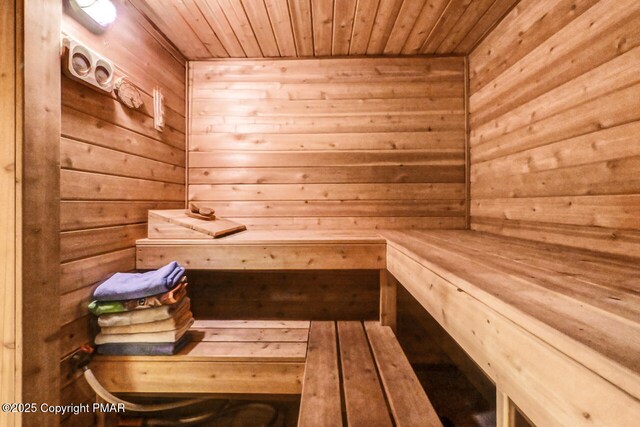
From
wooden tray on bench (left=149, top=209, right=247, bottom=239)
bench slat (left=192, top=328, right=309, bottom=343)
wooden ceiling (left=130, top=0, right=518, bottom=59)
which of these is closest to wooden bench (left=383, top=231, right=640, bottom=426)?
bench slat (left=192, top=328, right=309, bottom=343)

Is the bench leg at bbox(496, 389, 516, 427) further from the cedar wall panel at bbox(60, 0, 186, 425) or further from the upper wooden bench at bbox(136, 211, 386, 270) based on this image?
the cedar wall panel at bbox(60, 0, 186, 425)

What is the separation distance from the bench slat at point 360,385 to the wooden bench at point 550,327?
61cm

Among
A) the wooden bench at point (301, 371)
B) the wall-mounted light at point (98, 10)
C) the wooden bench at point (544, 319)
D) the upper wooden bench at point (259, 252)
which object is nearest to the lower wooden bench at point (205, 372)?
the wooden bench at point (301, 371)

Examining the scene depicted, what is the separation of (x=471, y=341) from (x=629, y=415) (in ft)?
1.73

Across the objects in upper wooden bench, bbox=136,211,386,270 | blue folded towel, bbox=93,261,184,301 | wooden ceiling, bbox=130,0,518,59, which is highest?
wooden ceiling, bbox=130,0,518,59

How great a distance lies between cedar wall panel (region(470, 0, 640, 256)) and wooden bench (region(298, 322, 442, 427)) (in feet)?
4.57

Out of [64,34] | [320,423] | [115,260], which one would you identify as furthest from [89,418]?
[64,34]

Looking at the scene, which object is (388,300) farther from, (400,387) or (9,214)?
(9,214)

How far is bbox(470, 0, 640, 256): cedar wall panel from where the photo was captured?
1.60 m

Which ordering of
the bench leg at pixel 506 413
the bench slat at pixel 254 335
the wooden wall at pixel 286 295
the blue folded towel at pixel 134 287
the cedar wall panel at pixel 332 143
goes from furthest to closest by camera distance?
the wooden wall at pixel 286 295 → the cedar wall panel at pixel 332 143 → the bench slat at pixel 254 335 → the blue folded towel at pixel 134 287 → the bench leg at pixel 506 413

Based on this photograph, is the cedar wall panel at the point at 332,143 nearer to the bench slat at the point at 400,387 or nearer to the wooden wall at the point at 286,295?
the wooden wall at the point at 286,295

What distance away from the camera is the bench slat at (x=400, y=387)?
1436 millimetres

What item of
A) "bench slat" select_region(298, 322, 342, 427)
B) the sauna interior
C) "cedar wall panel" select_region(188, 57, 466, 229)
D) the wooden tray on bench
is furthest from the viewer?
"cedar wall panel" select_region(188, 57, 466, 229)

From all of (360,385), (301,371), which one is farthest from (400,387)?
(301,371)
